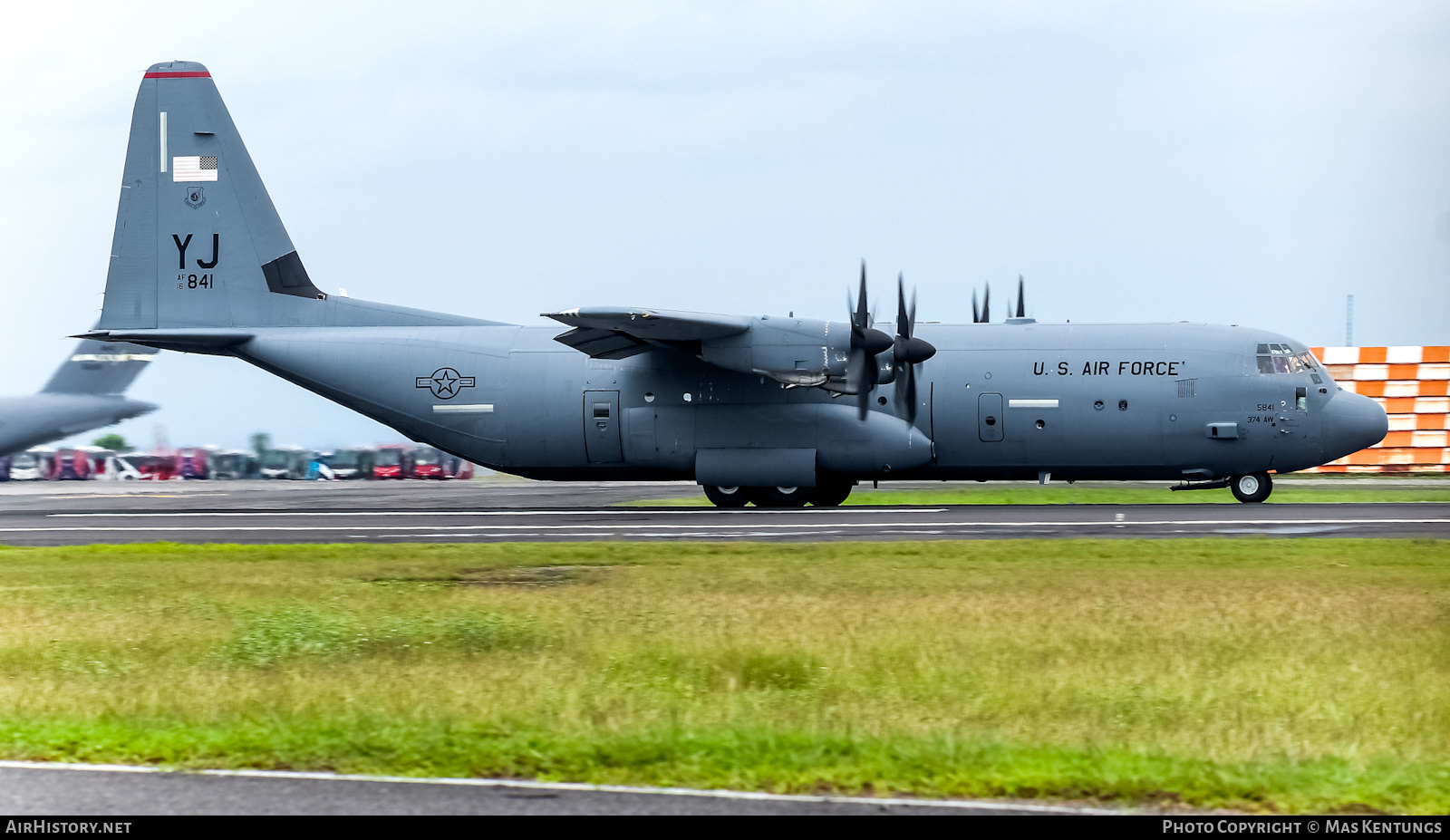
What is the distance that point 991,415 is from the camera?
99.1 ft

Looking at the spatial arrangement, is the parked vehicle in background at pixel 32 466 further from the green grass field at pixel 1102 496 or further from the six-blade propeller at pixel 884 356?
the six-blade propeller at pixel 884 356

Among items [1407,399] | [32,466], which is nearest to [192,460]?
[32,466]

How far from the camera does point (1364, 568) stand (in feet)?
53.7

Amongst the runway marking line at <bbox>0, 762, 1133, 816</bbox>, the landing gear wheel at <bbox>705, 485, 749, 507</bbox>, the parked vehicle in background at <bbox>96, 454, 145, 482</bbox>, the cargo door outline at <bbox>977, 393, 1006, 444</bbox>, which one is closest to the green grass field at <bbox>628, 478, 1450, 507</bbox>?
the landing gear wheel at <bbox>705, 485, 749, 507</bbox>

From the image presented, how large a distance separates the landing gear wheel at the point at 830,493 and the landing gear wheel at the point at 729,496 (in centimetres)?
174

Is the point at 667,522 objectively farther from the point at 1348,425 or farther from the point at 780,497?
the point at 1348,425

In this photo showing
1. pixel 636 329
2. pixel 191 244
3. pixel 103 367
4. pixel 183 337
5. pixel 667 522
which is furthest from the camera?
pixel 103 367

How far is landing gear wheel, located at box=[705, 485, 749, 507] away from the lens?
31.5m

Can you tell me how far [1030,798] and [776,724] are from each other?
7.07 ft

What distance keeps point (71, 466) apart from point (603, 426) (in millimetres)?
51667

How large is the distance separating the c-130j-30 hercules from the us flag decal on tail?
2.1 inches

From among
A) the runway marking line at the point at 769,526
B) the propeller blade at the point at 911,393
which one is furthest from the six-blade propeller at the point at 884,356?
the runway marking line at the point at 769,526

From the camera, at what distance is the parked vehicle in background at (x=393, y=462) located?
2598 inches

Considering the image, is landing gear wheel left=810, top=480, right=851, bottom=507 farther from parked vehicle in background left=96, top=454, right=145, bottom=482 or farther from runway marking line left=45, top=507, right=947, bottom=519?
parked vehicle in background left=96, top=454, right=145, bottom=482
